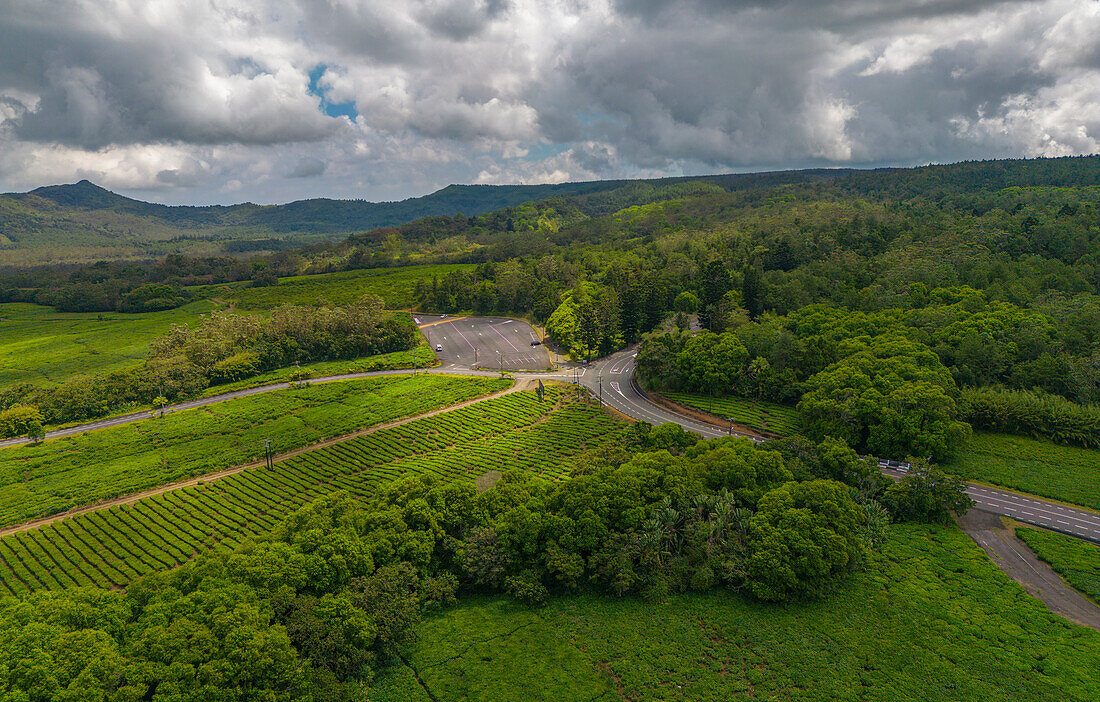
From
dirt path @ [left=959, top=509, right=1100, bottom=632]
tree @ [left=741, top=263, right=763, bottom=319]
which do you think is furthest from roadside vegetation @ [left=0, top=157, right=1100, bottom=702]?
tree @ [left=741, top=263, right=763, bottom=319]

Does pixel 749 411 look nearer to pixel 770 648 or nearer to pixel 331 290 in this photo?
pixel 770 648

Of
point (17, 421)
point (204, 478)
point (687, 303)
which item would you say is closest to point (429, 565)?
point (204, 478)

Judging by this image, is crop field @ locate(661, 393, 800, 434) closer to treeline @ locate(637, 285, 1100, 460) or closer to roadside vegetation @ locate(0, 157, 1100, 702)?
roadside vegetation @ locate(0, 157, 1100, 702)

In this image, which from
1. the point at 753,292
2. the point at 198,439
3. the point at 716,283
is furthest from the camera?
the point at 716,283

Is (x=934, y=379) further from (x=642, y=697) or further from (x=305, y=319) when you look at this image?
(x=305, y=319)

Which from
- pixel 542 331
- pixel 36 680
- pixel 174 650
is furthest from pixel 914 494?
pixel 542 331

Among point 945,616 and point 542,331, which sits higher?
point 542,331

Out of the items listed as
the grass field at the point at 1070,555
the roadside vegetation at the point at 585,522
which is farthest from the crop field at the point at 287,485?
the grass field at the point at 1070,555
